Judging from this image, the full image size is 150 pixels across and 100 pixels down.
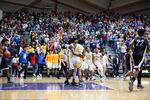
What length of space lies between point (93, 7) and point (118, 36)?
41.7 ft

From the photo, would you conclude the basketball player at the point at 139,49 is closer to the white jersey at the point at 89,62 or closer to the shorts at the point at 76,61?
the shorts at the point at 76,61

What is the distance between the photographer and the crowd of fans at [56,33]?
22641mm

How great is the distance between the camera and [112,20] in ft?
116

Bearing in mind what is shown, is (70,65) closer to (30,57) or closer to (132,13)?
(30,57)

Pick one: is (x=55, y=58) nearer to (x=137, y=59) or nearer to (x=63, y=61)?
(x=63, y=61)

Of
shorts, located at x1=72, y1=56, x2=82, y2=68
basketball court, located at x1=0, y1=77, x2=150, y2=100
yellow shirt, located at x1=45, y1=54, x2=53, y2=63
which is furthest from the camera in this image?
yellow shirt, located at x1=45, y1=54, x2=53, y2=63

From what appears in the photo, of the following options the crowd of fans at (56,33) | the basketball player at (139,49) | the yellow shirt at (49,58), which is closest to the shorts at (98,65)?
the crowd of fans at (56,33)

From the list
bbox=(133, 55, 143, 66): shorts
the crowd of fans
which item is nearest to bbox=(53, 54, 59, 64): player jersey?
the crowd of fans

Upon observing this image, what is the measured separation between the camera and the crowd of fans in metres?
22.6

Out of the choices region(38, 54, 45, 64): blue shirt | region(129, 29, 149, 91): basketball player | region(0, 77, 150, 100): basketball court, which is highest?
region(129, 29, 149, 91): basketball player

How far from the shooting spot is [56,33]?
28562mm

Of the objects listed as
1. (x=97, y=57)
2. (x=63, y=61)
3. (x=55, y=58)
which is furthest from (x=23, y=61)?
(x=97, y=57)

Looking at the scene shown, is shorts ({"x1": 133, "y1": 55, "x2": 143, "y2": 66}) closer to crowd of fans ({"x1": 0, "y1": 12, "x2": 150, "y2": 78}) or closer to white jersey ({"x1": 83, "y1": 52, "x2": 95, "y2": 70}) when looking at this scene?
white jersey ({"x1": 83, "y1": 52, "x2": 95, "y2": 70})

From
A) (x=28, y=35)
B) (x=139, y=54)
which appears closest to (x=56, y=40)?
(x=28, y=35)
